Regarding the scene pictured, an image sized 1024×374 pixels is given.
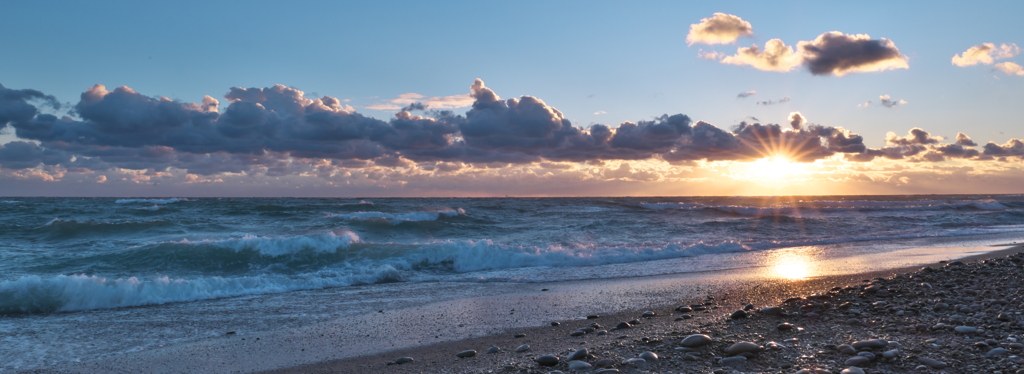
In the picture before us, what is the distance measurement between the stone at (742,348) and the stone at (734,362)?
0.13m

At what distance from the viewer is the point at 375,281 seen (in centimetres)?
1084

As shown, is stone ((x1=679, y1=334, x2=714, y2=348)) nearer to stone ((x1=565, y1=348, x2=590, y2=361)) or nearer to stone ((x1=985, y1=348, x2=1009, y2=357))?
stone ((x1=565, y1=348, x2=590, y2=361))

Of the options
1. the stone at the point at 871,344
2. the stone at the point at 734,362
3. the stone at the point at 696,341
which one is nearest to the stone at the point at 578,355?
the stone at the point at 696,341

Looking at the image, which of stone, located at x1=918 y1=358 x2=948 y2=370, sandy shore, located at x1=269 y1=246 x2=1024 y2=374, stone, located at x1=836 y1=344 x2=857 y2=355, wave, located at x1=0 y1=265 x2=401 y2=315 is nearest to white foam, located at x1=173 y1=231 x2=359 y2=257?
wave, located at x1=0 y1=265 x2=401 y2=315

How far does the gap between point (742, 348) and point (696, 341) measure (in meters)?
0.42

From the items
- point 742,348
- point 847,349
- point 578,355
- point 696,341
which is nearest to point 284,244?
point 578,355

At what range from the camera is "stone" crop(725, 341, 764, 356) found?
4.50 m

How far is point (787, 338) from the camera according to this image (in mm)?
5062

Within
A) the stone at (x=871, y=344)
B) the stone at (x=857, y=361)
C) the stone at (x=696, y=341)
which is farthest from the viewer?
the stone at (x=696, y=341)

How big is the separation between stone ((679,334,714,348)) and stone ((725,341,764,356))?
25cm

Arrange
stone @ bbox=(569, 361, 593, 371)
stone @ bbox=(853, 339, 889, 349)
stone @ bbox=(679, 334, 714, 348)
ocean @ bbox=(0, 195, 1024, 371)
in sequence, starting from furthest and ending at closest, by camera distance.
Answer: ocean @ bbox=(0, 195, 1024, 371) < stone @ bbox=(679, 334, 714, 348) < stone @ bbox=(853, 339, 889, 349) < stone @ bbox=(569, 361, 593, 371)

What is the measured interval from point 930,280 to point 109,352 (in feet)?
39.0

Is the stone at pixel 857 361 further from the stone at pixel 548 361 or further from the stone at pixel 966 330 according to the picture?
the stone at pixel 548 361

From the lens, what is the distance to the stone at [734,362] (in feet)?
13.9
